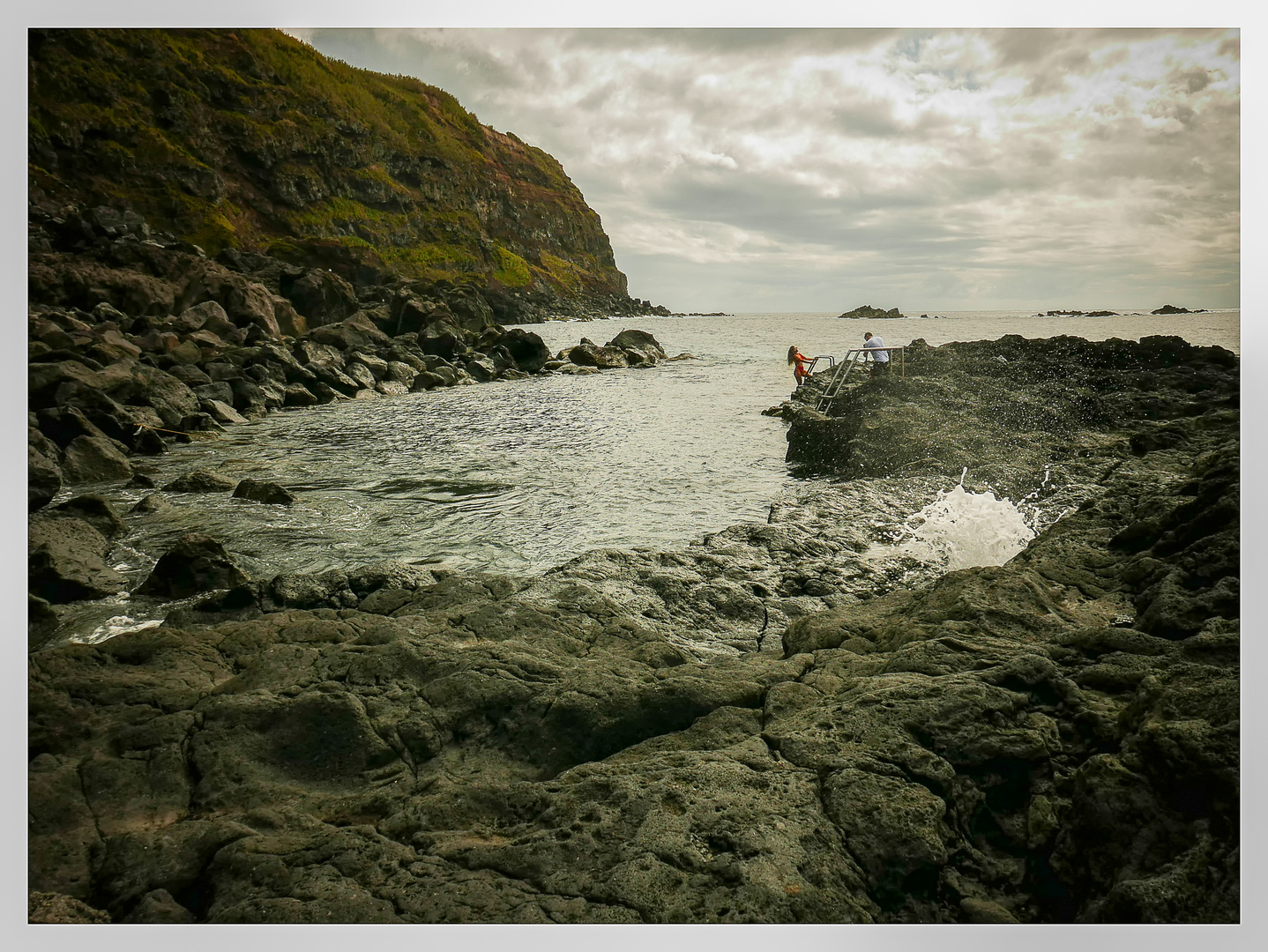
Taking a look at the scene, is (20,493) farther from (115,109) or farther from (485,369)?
(485,369)

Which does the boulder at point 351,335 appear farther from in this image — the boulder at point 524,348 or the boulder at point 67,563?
the boulder at point 67,563

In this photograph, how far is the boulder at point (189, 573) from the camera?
559 centimetres

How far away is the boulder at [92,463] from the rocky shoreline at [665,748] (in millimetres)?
4423

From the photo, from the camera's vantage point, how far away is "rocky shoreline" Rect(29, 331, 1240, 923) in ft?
7.91

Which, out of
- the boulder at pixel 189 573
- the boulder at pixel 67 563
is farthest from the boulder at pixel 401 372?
the boulder at pixel 189 573

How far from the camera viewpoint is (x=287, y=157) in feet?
33.9

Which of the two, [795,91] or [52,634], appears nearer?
[52,634]

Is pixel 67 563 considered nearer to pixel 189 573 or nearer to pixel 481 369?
pixel 189 573

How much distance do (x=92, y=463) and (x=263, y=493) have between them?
7.45 feet

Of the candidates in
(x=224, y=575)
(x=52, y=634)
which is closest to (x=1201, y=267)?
(x=224, y=575)

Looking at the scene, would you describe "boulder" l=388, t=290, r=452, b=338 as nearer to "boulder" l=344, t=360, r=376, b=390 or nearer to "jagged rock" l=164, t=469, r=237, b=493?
"boulder" l=344, t=360, r=376, b=390

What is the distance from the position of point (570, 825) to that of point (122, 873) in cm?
162

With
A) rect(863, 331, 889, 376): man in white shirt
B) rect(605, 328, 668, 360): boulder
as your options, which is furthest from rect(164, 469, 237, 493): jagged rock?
rect(605, 328, 668, 360): boulder

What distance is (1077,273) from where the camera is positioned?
5840 mm
